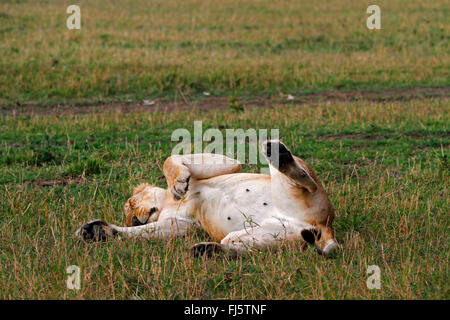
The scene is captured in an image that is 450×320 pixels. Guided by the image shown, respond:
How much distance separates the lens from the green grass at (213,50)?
14.0 m

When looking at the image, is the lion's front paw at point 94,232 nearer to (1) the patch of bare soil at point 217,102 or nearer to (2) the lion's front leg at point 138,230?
(2) the lion's front leg at point 138,230

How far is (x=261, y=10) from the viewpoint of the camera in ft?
73.5

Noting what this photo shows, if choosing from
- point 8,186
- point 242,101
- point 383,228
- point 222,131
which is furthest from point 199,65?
point 383,228

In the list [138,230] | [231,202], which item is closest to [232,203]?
[231,202]

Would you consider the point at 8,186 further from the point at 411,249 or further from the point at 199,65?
the point at 199,65

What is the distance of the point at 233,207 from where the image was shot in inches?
207

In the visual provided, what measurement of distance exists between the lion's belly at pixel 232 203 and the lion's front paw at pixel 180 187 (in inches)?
13.1

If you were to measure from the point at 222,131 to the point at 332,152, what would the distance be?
2.10 meters

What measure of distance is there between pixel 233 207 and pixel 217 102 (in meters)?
7.88
